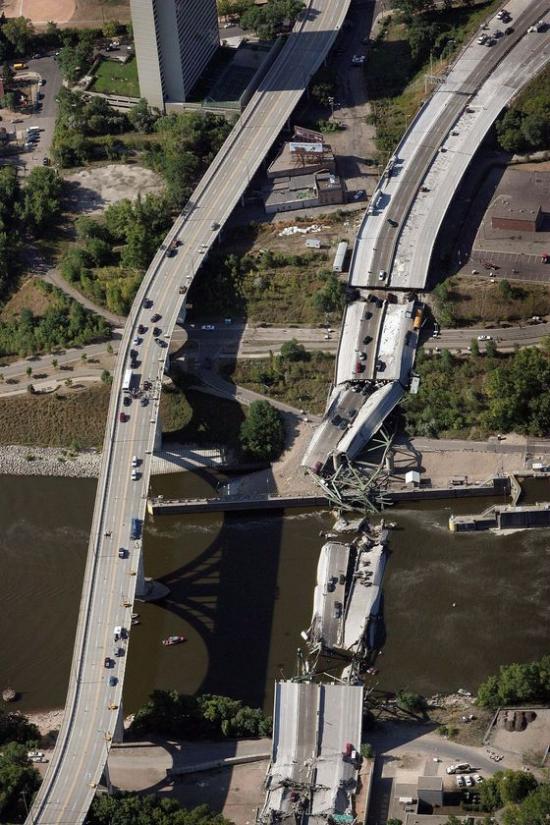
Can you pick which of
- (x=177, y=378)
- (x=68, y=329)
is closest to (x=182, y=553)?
(x=177, y=378)

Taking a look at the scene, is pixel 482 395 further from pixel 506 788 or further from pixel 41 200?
pixel 41 200

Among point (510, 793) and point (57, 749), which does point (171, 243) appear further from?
point (510, 793)

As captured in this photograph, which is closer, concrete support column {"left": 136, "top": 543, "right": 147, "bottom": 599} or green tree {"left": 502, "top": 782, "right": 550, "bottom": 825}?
green tree {"left": 502, "top": 782, "right": 550, "bottom": 825}

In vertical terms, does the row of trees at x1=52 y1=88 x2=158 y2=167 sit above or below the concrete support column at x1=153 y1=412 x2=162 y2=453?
above

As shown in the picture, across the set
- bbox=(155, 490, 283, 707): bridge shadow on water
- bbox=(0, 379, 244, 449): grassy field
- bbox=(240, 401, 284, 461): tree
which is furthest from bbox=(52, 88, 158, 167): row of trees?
bbox=(155, 490, 283, 707): bridge shadow on water

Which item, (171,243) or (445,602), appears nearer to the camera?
(445,602)

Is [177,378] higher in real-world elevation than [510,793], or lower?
higher

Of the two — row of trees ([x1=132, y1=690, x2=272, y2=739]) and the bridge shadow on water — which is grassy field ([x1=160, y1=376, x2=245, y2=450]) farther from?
row of trees ([x1=132, y1=690, x2=272, y2=739])
